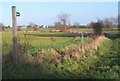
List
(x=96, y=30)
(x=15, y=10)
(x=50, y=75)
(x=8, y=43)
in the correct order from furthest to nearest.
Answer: (x=96, y=30), (x=8, y=43), (x=15, y=10), (x=50, y=75)

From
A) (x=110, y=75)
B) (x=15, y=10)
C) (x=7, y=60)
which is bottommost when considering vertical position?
(x=110, y=75)

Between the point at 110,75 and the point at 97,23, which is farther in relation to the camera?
the point at 97,23

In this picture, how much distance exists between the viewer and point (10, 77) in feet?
24.7

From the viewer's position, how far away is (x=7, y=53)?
9.49 meters

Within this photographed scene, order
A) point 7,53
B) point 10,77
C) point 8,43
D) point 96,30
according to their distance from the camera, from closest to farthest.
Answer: point 10,77 → point 7,53 → point 8,43 → point 96,30

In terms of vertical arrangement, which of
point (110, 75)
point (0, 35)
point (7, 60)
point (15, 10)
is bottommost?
point (110, 75)

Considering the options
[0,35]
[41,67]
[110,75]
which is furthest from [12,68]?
[110,75]

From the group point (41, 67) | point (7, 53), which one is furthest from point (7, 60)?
point (41, 67)

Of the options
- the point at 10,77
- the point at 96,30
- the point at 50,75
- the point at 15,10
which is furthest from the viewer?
the point at 96,30

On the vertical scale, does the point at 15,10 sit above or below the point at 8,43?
above

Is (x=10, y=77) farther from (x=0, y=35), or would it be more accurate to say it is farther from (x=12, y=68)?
(x=0, y=35)

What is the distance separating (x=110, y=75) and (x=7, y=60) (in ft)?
14.1

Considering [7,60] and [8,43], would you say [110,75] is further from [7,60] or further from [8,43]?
[8,43]

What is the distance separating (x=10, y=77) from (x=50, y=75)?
1502mm
